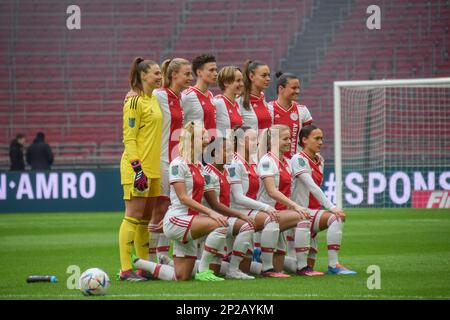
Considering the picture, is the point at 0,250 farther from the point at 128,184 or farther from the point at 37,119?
the point at 37,119

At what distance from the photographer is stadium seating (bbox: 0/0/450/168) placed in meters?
22.3

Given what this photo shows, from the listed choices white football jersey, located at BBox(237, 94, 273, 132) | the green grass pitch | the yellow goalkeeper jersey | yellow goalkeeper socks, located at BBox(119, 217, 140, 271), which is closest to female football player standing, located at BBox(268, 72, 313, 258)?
white football jersey, located at BBox(237, 94, 273, 132)

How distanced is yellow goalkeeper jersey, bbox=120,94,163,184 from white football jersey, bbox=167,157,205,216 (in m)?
0.34

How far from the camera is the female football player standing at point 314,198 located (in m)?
8.46

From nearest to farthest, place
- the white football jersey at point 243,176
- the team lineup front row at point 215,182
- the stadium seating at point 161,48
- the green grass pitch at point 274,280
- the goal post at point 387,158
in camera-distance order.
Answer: the green grass pitch at point 274,280
the team lineup front row at point 215,182
the white football jersey at point 243,176
the goal post at point 387,158
the stadium seating at point 161,48

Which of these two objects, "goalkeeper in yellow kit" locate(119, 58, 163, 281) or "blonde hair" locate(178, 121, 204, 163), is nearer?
"blonde hair" locate(178, 121, 204, 163)

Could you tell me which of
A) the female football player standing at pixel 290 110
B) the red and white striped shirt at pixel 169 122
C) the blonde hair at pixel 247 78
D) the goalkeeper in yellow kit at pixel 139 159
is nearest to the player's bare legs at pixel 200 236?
the goalkeeper in yellow kit at pixel 139 159

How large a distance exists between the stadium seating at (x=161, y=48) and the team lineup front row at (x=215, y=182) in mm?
13006

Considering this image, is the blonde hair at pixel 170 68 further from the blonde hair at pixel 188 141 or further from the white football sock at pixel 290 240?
the white football sock at pixel 290 240

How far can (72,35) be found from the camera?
77.5 ft

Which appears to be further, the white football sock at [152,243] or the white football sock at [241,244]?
the white football sock at [152,243]

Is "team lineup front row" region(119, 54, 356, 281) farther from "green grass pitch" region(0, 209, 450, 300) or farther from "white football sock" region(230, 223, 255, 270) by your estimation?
"green grass pitch" region(0, 209, 450, 300)

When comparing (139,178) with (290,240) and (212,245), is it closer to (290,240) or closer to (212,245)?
(212,245)

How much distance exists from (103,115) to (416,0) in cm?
791
